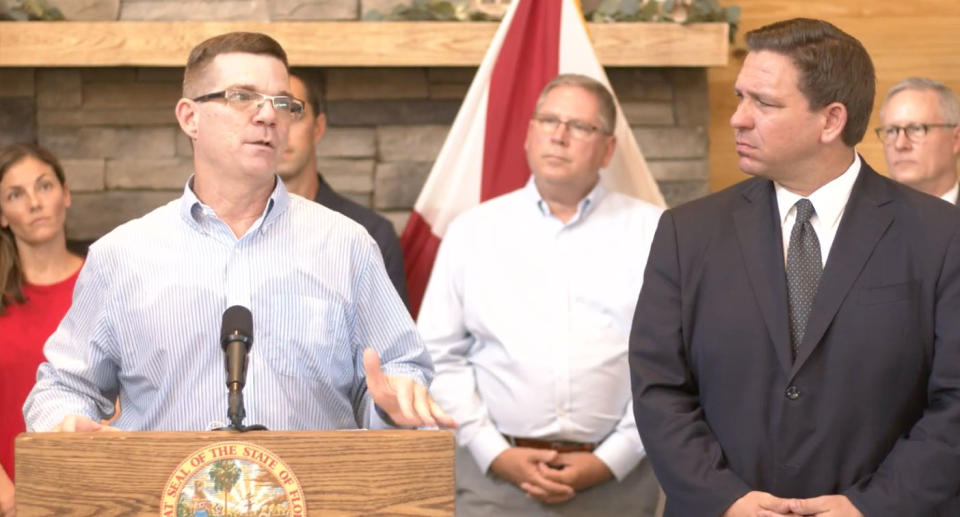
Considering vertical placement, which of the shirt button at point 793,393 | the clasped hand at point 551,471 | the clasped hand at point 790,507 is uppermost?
the shirt button at point 793,393

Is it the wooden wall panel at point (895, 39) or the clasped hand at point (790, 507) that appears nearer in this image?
the clasped hand at point (790, 507)

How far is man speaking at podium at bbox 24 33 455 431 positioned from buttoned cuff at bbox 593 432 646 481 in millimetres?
1002

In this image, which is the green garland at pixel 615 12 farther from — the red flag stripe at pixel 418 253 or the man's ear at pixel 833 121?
the man's ear at pixel 833 121

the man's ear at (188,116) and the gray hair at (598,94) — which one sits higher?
the gray hair at (598,94)

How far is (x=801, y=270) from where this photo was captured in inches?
90.3

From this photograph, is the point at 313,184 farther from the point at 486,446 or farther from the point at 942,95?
the point at 942,95

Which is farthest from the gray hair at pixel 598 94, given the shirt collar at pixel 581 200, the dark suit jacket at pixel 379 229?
the dark suit jacket at pixel 379 229

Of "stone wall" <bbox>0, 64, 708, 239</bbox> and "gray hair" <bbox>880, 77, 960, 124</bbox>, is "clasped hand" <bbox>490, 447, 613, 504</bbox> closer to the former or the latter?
"stone wall" <bbox>0, 64, 708, 239</bbox>

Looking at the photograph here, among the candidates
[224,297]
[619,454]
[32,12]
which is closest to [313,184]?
[32,12]

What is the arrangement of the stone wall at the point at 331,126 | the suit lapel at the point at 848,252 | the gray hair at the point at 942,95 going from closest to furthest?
1. the suit lapel at the point at 848,252
2. the gray hair at the point at 942,95
3. the stone wall at the point at 331,126

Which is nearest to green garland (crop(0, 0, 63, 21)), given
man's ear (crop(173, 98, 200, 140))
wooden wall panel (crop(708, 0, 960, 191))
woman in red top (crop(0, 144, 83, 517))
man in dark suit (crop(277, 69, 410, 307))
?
woman in red top (crop(0, 144, 83, 517))

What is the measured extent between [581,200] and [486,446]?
0.71 meters

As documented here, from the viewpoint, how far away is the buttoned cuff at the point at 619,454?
10.2ft

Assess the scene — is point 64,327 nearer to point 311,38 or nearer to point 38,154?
point 38,154
